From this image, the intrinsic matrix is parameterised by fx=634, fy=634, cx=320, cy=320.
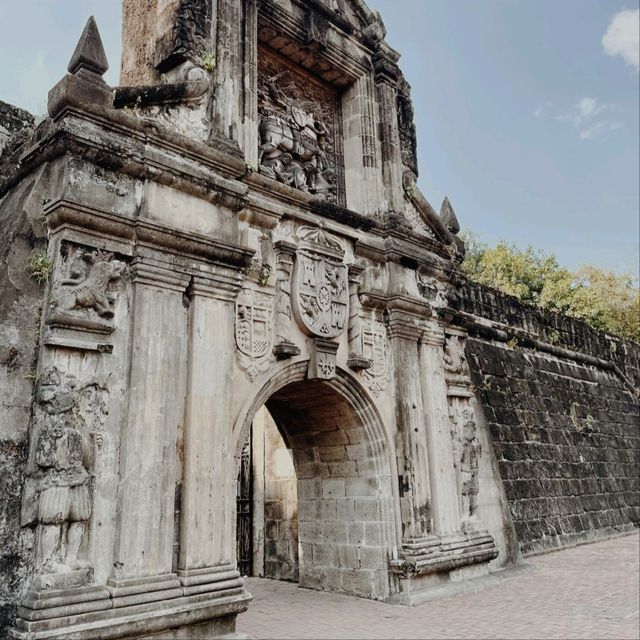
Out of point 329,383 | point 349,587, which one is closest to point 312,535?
point 349,587

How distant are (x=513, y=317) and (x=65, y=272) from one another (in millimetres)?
10121

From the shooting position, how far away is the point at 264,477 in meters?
9.69

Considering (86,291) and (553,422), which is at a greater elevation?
(86,291)

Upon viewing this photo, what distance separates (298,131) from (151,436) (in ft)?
14.9

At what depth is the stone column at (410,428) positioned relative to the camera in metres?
7.24

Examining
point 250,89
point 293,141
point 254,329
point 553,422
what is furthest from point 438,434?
point 553,422

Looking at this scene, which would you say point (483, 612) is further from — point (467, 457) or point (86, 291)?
point (86, 291)

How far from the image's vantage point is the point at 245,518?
381 inches

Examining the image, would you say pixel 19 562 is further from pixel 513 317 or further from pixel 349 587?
pixel 513 317

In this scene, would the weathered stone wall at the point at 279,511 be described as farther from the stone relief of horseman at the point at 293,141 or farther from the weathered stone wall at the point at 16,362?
the weathered stone wall at the point at 16,362

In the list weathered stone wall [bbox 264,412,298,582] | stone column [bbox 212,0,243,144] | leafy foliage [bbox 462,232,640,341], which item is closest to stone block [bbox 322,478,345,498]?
weathered stone wall [bbox 264,412,298,582]

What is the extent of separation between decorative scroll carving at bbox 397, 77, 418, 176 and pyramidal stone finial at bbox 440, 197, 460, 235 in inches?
30.0

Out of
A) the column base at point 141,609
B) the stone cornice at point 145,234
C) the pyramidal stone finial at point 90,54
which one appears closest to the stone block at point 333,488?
the column base at point 141,609

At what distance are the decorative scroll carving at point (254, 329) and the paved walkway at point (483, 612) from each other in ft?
8.19
